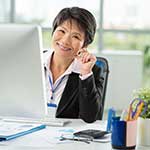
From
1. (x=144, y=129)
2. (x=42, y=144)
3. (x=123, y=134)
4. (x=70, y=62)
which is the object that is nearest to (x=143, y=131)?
(x=144, y=129)

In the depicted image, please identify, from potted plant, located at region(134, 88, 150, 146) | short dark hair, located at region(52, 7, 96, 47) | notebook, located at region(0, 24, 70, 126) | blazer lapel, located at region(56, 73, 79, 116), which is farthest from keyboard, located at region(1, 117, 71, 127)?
short dark hair, located at region(52, 7, 96, 47)

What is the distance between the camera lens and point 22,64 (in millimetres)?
1672

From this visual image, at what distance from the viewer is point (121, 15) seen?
5.42 m

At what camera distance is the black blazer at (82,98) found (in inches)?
83.3

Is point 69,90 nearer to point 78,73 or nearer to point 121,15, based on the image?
point 78,73

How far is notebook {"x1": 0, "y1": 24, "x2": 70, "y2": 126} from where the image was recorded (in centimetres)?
166

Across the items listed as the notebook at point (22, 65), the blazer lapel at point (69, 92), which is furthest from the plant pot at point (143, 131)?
the blazer lapel at point (69, 92)

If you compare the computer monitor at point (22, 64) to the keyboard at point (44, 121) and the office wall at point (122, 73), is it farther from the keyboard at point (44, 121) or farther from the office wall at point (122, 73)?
the office wall at point (122, 73)

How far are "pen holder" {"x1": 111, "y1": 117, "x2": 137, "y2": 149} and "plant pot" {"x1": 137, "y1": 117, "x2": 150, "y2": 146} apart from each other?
0.24 feet

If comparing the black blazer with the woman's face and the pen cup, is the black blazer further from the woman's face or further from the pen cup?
the woman's face

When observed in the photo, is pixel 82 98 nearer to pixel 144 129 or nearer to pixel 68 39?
pixel 68 39

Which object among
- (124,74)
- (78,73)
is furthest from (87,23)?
(124,74)

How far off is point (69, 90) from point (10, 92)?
0.64 metres

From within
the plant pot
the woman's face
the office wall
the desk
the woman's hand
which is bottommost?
the office wall
